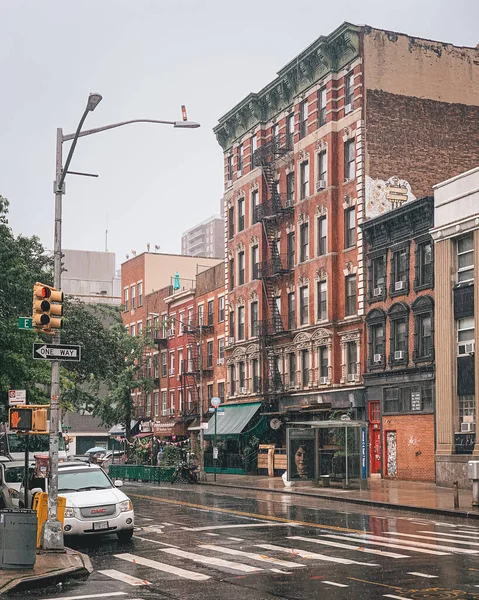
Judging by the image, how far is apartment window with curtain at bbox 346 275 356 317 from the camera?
158 ft

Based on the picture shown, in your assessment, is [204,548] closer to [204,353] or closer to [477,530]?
[477,530]

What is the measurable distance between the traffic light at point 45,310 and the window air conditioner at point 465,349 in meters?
24.3

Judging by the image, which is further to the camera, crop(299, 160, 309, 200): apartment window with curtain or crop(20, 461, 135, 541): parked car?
crop(299, 160, 309, 200): apartment window with curtain

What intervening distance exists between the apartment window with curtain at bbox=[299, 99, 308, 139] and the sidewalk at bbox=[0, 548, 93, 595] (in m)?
39.6

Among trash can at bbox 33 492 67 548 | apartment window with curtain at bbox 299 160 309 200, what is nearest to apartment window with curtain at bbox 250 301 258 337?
apartment window with curtain at bbox 299 160 309 200

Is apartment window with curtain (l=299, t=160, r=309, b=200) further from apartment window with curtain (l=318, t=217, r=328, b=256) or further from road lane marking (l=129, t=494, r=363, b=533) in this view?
road lane marking (l=129, t=494, r=363, b=533)

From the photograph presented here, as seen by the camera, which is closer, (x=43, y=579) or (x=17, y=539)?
(x=43, y=579)

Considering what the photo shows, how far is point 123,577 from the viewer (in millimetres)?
15305

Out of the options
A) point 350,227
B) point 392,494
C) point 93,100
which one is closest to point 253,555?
point 93,100

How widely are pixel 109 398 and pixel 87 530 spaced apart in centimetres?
5395

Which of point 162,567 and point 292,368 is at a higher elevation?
point 292,368

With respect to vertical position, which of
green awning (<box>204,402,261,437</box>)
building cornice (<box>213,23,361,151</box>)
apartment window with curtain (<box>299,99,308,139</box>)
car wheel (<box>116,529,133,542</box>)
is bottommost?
car wheel (<box>116,529,133,542</box>)

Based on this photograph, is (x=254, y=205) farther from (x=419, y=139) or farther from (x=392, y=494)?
(x=392, y=494)

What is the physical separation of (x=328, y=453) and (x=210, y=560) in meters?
23.5
